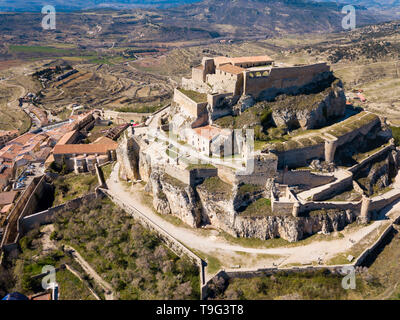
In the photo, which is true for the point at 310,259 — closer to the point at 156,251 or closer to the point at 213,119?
the point at 156,251

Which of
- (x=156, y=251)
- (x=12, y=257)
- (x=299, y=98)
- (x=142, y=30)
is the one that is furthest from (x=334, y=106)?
(x=142, y=30)

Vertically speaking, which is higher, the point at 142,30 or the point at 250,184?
the point at 142,30

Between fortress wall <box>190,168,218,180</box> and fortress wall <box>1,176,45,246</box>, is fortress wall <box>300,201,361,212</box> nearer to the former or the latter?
fortress wall <box>190,168,218,180</box>

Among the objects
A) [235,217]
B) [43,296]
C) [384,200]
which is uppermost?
[384,200]

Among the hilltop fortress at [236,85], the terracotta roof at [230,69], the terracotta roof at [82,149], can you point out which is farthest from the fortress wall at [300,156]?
the terracotta roof at [82,149]

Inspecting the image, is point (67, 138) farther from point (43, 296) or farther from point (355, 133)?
point (355, 133)

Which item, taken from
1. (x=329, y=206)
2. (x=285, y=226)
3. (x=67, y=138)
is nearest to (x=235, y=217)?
(x=285, y=226)

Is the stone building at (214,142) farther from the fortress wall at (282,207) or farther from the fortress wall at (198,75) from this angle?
the fortress wall at (198,75)
